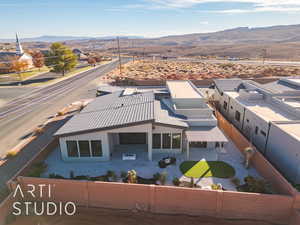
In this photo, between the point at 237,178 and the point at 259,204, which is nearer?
the point at 259,204

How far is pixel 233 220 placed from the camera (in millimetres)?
13969

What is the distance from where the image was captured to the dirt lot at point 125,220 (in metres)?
13.8

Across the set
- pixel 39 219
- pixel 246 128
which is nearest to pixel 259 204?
pixel 246 128

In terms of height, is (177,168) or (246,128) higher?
(246,128)

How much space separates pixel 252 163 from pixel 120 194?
12.2 m

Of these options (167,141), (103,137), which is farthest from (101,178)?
(167,141)

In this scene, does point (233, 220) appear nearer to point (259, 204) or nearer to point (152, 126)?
point (259, 204)

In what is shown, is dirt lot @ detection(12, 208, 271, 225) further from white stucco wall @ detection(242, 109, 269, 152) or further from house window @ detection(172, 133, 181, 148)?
white stucco wall @ detection(242, 109, 269, 152)

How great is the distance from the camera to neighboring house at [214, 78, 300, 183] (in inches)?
653

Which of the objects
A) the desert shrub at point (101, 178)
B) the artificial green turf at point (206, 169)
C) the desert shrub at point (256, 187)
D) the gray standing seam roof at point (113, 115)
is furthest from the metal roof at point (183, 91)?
the desert shrub at point (101, 178)

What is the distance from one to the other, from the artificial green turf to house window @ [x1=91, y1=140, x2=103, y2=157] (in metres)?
7.60

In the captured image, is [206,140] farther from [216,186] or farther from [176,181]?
[176,181]

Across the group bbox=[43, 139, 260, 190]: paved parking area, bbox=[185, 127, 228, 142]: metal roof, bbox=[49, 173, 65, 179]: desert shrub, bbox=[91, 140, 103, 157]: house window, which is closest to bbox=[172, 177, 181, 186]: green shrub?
bbox=[43, 139, 260, 190]: paved parking area

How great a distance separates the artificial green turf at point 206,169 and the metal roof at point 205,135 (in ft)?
6.94
